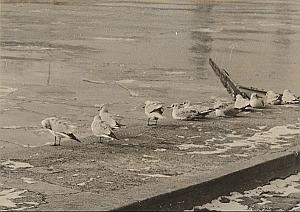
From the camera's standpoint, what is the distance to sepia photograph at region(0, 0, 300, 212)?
24.9 ft

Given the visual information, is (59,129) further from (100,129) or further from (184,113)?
(184,113)

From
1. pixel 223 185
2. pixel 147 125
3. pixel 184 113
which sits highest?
pixel 184 113

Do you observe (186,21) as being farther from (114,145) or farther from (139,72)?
(114,145)

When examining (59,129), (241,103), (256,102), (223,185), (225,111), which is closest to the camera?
(223,185)

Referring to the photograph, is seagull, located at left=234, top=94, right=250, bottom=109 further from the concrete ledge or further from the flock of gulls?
the concrete ledge

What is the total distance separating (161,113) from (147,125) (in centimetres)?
27

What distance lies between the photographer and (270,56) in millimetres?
22297

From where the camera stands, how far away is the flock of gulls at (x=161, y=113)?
9.65 metres

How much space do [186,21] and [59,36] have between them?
34.0ft

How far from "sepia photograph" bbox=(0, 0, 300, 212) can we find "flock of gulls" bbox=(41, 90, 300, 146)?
0.06 ft

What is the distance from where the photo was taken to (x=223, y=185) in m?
7.90

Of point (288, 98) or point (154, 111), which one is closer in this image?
point (154, 111)

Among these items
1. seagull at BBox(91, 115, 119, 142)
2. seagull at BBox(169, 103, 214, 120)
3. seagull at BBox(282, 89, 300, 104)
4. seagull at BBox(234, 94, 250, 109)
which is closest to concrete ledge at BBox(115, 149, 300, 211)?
seagull at BBox(91, 115, 119, 142)

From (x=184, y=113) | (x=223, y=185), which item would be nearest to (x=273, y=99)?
(x=184, y=113)
